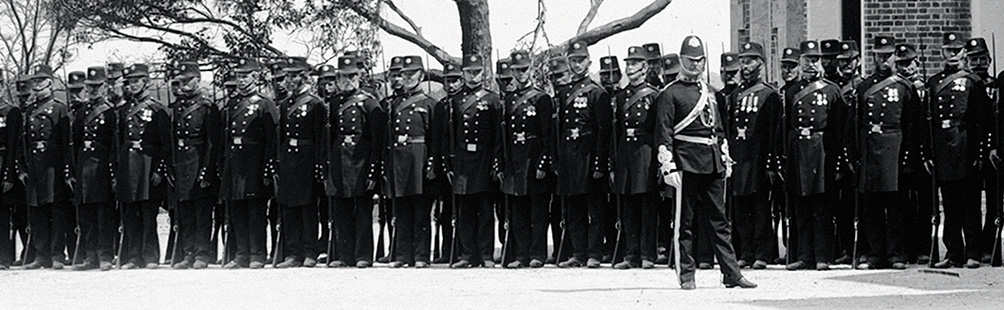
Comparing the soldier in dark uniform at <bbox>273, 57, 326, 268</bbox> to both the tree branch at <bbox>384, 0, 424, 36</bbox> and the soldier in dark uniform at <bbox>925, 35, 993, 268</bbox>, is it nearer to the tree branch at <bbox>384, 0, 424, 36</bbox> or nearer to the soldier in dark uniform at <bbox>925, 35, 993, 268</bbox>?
the soldier in dark uniform at <bbox>925, 35, 993, 268</bbox>

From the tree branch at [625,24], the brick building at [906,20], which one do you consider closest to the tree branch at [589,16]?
the tree branch at [625,24]

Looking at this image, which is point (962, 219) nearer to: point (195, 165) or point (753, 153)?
point (753, 153)

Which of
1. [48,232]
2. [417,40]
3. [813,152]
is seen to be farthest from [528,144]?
[417,40]

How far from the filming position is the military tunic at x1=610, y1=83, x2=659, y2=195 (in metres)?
13.9

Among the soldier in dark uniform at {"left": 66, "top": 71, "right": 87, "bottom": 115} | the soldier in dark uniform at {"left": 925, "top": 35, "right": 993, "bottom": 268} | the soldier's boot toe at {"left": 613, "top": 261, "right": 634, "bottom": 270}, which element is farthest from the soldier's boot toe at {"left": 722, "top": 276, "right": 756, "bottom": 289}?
the soldier in dark uniform at {"left": 66, "top": 71, "right": 87, "bottom": 115}

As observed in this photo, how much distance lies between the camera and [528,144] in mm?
14461

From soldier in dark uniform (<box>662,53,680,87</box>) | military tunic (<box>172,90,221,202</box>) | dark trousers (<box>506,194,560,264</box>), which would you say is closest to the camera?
soldier in dark uniform (<box>662,53,680,87</box>)

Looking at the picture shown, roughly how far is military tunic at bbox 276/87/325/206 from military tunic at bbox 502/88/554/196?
1.53 meters

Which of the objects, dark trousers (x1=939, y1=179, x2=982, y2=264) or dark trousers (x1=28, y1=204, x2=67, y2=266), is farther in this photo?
dark trousers (x1=28, y1=204, x2=67, y2=266)

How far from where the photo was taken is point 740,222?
14.1 m

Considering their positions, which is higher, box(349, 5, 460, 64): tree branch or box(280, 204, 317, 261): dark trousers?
box(349, 5, 460, 64): tree branch

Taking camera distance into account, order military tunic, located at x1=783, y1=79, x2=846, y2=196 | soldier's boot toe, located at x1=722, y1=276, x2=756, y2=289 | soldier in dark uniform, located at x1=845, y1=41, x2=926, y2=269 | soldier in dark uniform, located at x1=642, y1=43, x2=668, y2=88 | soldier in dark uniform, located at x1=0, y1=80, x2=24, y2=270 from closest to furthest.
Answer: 1. soldier's boot toe, located at x1=722, y1=276, x2=756, y2=289
2. soldier in dark uniform, located at x1=845, y1=41, x2=926, y2=269
3. military tunic, located at x1=783, y1=79, x2=846, y2=196
4. soldier in dark uniform, located at x1=642, y1=43, x2=668, y2=88
5. soldier in dark uniform, located at x1=0, y1=80, x2=24, y2=270

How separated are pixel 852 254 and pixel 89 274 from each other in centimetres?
579

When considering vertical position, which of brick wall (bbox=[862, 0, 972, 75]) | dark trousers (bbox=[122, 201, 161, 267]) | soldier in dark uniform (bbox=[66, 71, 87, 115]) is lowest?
dark trousers (bbox=[122, 201, 161, 267])
